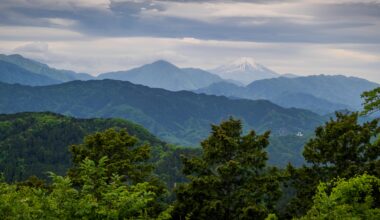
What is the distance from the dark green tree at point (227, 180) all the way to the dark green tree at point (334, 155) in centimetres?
227

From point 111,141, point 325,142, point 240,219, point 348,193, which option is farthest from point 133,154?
point 348,193

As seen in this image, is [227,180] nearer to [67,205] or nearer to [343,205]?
[343,205]

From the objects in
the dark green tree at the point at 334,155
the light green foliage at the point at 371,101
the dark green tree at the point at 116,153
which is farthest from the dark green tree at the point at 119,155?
the light green foliage at the point at 371,101

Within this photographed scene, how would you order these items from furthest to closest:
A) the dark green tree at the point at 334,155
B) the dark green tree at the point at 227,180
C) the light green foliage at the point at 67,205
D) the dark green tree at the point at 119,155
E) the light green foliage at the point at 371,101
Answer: the dark green tree at the point at 119,155 < the dark green tree at the point at 334,155 < the dark green tree at the point at 227,180 < the light green foliage at the point at 371,101 < the light green foliage at the point at 67,205

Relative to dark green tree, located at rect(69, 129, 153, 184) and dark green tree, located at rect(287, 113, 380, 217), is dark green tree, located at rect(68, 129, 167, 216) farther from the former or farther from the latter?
dark green tree, located at rect(287, 113, 380, 217)

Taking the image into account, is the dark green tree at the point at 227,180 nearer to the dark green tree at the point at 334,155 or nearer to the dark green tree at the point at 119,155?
the dark green tree at the point at 334,155

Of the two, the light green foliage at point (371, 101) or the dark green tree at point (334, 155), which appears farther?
the dark green tree at point (334, 155)

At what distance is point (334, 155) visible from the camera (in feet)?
110

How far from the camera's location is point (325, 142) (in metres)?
34.4

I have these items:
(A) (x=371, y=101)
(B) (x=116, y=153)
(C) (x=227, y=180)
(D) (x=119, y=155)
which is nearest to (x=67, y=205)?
(C) (x=227, y=180)

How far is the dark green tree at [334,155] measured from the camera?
108ft

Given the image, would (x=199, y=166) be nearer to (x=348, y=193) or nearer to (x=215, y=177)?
(x=215, y=177)

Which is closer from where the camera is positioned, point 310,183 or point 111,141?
point 310,183

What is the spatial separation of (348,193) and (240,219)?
408 inches
